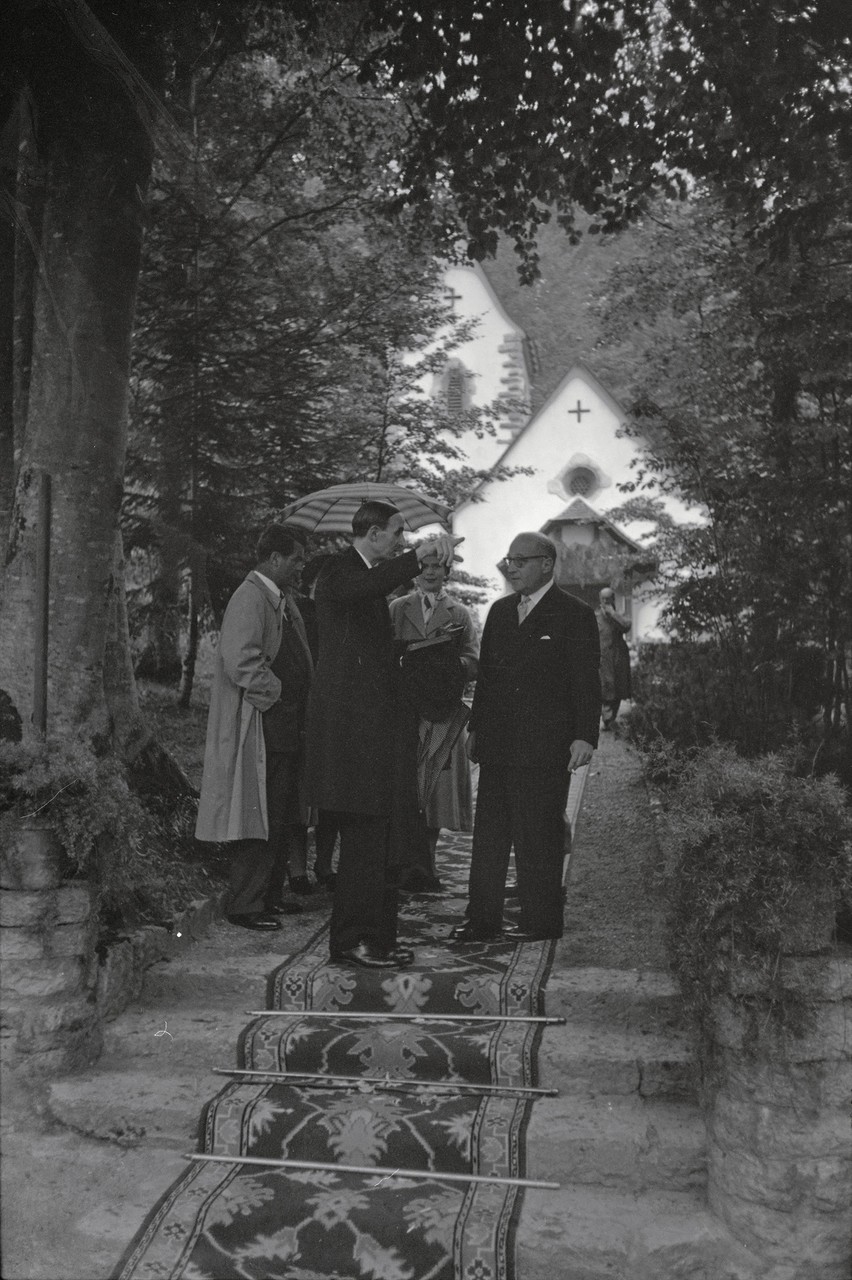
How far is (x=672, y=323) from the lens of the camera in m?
14.3

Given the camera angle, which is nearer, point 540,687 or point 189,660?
point 540,687

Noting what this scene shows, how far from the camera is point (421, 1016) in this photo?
5211 mm

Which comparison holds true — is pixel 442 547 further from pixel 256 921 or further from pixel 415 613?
pixel 256 921

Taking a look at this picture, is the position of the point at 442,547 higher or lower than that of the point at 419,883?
higher

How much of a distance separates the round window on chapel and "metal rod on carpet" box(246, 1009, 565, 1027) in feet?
84.3

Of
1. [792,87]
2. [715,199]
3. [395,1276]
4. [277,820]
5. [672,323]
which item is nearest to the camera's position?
[395,1276]

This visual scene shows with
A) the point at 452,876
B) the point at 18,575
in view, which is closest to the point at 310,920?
the point at 452,876

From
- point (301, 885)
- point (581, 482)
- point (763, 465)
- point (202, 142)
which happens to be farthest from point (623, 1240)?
point (581, 482)

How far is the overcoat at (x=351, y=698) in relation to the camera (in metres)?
5.68

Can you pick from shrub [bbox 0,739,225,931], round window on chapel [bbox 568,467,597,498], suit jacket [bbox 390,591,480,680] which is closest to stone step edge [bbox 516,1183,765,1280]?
shrub [bbox 0,739,225,931]

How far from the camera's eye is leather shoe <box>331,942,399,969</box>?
554 centimetres

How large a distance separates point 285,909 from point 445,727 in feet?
4.47

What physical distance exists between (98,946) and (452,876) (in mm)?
2954

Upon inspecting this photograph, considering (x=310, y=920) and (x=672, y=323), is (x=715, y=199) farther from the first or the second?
(x=310, y=920)
